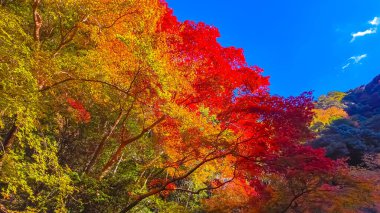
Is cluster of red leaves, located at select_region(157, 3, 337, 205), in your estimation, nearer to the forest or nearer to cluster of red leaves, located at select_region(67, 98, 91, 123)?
the forest

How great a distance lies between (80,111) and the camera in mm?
12977

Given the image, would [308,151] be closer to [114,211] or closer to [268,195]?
[268,195]

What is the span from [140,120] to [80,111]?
239 centimetres

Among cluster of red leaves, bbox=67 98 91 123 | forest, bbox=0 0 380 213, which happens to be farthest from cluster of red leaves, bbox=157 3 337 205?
cluster of red leaves, bbox=67 98 91 123

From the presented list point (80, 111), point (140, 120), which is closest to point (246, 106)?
point (140, 120)

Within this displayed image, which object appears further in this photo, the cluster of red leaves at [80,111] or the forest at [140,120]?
the cluster of red leaves at [80,111]

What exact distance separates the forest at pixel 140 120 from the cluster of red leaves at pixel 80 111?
0.06 meters

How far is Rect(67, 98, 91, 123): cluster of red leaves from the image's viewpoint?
12.2 metres

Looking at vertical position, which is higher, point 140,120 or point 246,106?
point 246,106

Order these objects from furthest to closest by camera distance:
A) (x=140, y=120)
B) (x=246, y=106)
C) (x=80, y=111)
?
1. (x=246, y=106)
2. (x=140, y=120)
3. (x=80, y=111)

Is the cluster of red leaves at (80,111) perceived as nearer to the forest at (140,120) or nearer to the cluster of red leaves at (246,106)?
the forest at (140,120)

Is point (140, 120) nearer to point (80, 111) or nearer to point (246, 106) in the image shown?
point (80, 111)

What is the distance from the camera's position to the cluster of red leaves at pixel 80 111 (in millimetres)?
12211

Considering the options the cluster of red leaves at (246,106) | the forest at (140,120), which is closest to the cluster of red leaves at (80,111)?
the forest at (140,120)
